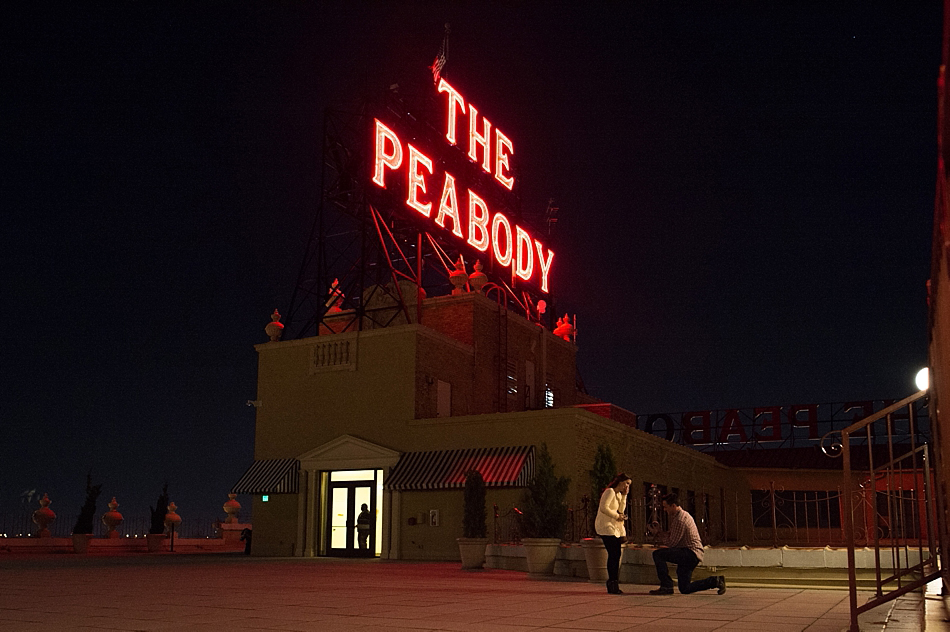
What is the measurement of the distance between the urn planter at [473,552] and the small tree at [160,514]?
57.8 feet

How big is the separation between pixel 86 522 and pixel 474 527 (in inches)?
630

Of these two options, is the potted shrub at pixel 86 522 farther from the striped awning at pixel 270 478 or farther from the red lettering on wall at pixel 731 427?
the red lettering on wall at pixel 731 427

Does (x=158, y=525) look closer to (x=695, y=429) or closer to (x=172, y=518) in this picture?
(x=172, y=518)

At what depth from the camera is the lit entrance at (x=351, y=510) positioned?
29022 mm

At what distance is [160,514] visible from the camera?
113 ft

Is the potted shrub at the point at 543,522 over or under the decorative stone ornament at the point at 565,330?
under

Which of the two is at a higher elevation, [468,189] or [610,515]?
[468,189]

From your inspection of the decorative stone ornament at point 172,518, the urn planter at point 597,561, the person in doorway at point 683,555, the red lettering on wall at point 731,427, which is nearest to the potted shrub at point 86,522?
the decorative stone ornament at point 172,518

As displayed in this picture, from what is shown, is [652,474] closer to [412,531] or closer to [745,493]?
[412,531]

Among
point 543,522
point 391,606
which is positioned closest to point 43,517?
point 543,522

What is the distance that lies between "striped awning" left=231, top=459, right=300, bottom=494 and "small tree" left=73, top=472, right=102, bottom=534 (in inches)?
185

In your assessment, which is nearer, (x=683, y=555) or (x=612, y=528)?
(x=683, y=555)

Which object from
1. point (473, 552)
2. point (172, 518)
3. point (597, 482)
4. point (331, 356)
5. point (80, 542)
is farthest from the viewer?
point (172, 518)

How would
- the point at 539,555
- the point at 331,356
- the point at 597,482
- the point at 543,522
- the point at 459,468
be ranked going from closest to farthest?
the point at 539,555 → the point at 543,522 → the point at 597,482 → the point at 459,468 → the point at 331,356
